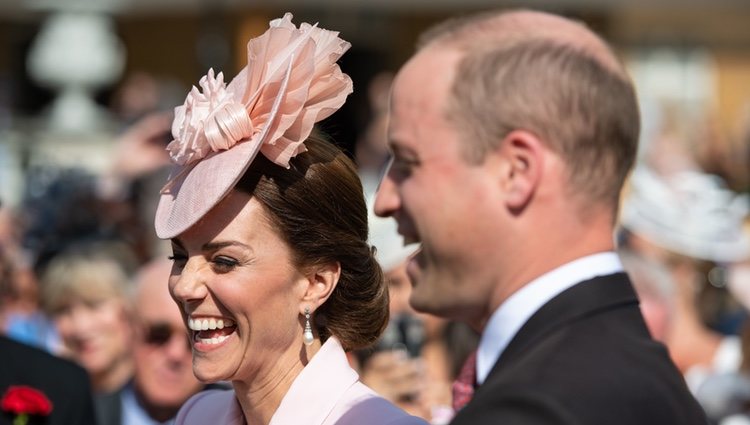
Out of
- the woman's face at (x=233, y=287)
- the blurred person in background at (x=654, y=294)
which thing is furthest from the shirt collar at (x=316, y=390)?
the blurred person in background at (x=654, y=294)

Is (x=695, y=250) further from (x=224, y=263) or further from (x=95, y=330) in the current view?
(x=224, y=263)

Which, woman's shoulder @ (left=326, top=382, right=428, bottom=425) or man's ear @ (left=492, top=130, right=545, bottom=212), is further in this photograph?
woman's shoulder @ (left=326, top=382, right=428, bottom=425)

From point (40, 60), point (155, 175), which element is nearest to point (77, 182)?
point (155, 175)

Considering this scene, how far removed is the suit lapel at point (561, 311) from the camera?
2.16 meters

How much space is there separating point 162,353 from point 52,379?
118 centimetres

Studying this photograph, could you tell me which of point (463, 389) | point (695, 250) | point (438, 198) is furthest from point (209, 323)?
point (695, 250)

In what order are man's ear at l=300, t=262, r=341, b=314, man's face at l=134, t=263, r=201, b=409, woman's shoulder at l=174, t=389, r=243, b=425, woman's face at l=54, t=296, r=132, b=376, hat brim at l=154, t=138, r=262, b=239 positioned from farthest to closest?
woman's face at l=54, t=296, r=132, b=376 → man's face at l=134, t=263, r=201, b=409 → woman's shoulder at l=174, t=389, r=243, b=425 → man's ear at l=300, t=262, r=341, b=314 → hat brim at l=154, t=138, r=262, b=239

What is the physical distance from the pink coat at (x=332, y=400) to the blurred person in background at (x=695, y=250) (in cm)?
357

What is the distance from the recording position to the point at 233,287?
2861 mm

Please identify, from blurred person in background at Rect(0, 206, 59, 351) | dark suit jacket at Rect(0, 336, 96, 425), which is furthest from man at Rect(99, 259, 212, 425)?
dark suit jacket at Rect(0, 336, 96, 425)

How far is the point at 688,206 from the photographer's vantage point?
839 cm

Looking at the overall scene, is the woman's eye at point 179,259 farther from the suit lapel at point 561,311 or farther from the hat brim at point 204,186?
the suit lapel at point 561,311

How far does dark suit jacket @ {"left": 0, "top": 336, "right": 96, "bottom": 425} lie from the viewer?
3.75 m

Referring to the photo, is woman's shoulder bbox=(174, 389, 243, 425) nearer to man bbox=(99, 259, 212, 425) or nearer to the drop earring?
the drop earring
